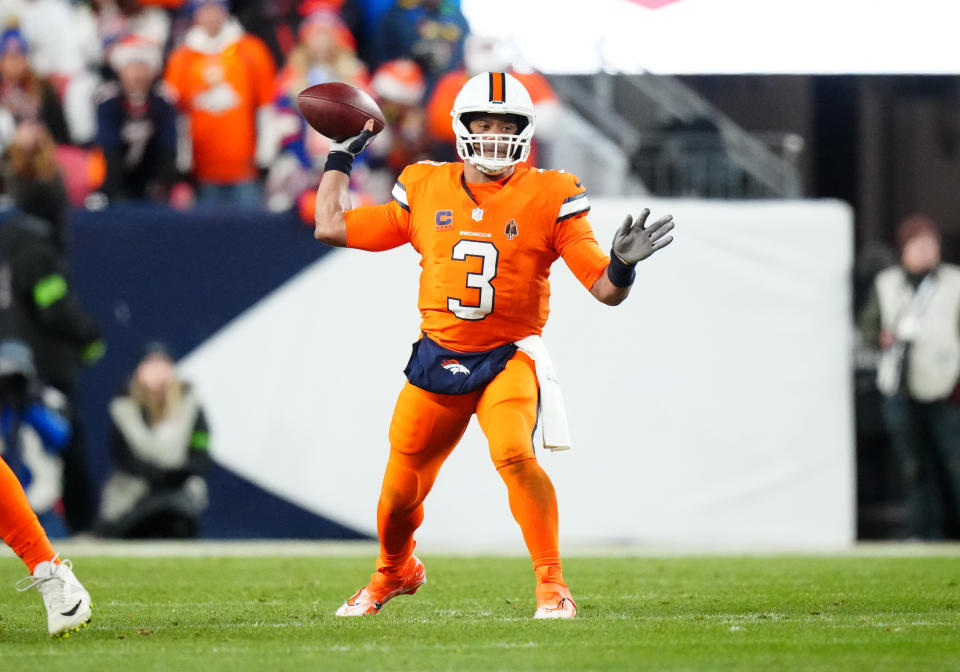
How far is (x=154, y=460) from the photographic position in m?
9.48

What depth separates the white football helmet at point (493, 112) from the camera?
17.4ft

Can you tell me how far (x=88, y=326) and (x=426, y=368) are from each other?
483 cm

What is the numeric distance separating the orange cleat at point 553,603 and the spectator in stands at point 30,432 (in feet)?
16.3

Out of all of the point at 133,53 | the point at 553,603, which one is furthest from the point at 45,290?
the point at 553,603

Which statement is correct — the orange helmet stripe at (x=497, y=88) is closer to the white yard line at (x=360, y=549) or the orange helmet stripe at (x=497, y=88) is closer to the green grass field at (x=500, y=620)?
the green grass field at (x=500, y=620)

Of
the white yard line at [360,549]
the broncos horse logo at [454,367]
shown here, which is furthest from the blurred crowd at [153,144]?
the broncos horse logo at [454,367]

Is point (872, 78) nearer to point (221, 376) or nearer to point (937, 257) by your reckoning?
point (937, 257)

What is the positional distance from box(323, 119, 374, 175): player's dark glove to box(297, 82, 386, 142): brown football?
2 cm

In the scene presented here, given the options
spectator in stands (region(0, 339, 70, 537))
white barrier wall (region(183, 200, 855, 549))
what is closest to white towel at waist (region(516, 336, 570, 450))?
white barrier wall (region(183, 200, 855, 549))

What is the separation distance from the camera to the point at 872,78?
10938 mm

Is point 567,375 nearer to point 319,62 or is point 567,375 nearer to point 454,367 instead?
point 319,62

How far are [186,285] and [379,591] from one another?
4.71 metres

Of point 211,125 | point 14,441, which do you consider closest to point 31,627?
point 14,441

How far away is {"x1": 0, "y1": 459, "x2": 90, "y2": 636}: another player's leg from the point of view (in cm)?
471
